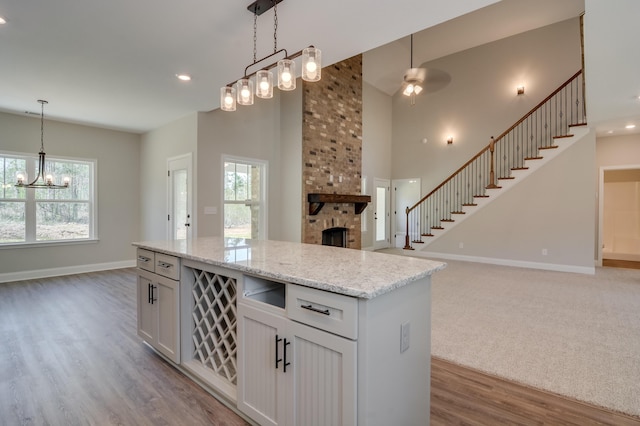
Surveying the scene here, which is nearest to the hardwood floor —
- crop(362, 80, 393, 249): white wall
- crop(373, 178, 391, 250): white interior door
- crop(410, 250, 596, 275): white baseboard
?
crop(410, 250, 596, 275): white baseboard

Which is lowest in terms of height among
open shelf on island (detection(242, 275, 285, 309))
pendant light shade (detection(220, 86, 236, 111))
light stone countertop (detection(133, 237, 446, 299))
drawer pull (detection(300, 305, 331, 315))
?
open shelf on island (detection(242, 275, 285, 309))

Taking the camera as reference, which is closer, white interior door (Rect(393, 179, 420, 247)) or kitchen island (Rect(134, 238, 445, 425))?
kitchen island (Rect(134, 238, 445, 425))

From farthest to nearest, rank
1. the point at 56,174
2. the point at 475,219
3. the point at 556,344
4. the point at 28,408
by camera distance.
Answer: the point at 475,219, the point at 56,174, the point at 556,344, the point at 28,408

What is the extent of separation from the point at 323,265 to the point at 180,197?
14.7 feet

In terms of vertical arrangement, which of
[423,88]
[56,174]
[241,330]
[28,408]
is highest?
[423,88]

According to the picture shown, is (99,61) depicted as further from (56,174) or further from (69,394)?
(56,174)

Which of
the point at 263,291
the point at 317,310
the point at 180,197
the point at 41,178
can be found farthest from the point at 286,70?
the point at 41,178

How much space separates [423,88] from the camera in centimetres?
623

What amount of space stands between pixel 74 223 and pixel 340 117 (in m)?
5.51

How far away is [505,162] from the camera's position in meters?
7.28

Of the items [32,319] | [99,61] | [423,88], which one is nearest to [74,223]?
[32,319]

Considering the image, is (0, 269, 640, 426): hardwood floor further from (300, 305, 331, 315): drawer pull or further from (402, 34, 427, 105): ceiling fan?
(402, 34, 427, 105): ceiling fan

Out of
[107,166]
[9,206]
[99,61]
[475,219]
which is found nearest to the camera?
[99,61]

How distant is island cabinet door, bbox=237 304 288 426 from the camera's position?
1549 millimetres
